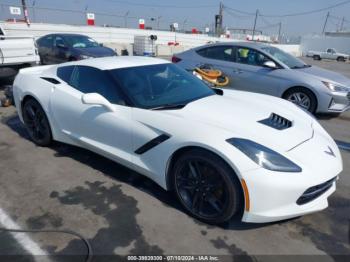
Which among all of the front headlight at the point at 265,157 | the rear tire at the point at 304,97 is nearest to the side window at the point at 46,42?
the rear tire at the point at 304,97

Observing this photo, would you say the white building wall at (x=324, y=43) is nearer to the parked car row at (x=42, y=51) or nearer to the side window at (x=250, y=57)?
the parked car row at (x=42, y=51)

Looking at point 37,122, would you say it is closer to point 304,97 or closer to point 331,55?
point 304,97

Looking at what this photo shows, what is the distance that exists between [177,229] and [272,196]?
88 centimetres

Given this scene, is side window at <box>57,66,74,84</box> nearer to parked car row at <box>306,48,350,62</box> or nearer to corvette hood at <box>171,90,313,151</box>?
corvette hood at <box>171,90,313,151</box>

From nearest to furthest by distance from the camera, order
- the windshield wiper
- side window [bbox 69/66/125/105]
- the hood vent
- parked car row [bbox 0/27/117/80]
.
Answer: the hood vent, the windshield wiper, side window [bbox 69/66/125/105], parked car row [bbox 0/27/117/80]

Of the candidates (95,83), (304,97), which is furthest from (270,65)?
(95,83)

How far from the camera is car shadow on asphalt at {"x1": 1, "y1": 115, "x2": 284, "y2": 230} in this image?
2.73 metres

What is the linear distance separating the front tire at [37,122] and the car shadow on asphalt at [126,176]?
190 millimetres

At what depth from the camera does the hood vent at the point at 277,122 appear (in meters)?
2.87

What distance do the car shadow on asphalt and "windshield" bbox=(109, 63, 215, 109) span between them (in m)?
0.92

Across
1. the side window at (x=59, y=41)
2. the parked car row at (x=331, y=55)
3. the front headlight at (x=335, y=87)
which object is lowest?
the parked car row at (x=331, y=55)

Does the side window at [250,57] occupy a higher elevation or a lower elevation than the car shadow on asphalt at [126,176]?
higher

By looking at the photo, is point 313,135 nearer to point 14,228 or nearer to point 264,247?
point 264,247

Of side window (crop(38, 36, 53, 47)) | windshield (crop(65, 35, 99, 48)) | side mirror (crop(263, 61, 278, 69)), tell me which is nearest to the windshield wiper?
side mirror (crop(263, 61, 278, 69))
